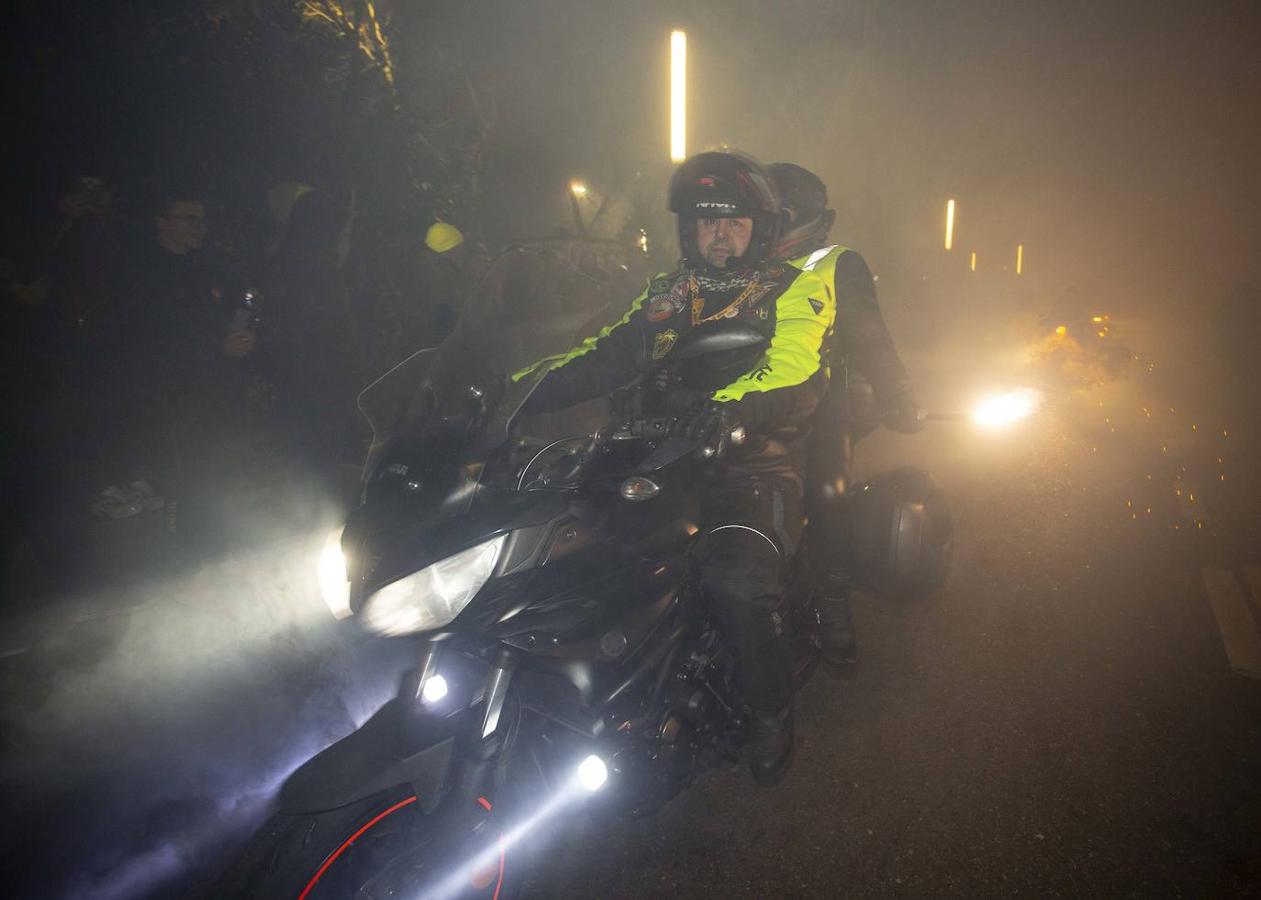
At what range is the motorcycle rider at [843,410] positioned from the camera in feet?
9.61

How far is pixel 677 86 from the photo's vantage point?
1346 centimetres

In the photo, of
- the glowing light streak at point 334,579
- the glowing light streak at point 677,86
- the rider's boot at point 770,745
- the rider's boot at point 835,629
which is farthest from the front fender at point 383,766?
the glowing light streak at point 677,86

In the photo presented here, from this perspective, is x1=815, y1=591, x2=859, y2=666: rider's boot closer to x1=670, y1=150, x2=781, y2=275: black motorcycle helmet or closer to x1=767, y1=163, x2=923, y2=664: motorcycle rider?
x1=767, y1=163, x2=923, y2=664: motorcycle rider

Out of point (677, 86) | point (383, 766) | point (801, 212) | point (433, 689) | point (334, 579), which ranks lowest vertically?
point (383, 766)

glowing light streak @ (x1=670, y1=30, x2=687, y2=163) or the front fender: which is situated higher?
glowing light streak @ (x1=670, y1=30, x2=687, y2=163)

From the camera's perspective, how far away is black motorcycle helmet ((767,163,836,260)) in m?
3.57

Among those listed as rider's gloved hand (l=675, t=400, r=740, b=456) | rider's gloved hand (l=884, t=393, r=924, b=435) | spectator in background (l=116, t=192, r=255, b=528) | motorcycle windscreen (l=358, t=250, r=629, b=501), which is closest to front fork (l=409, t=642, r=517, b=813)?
motorcycle windscreen (l=358, t=250, r=629, b=501)

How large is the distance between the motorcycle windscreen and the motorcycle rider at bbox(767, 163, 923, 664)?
1.22m

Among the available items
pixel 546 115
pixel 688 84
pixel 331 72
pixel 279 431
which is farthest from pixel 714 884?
pixel 688 84

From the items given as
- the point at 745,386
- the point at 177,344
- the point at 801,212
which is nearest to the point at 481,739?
the point at 745,386

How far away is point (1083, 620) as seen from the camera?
12.4ft

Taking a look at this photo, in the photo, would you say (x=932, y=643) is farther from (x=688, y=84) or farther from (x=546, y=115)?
(x=688, y=84)

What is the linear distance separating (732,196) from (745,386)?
115cm

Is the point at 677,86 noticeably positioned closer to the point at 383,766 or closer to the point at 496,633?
the point at 496,633
